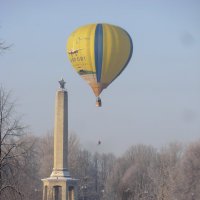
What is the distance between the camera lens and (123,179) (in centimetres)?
7881

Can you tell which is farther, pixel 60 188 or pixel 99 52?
pixel 60 188

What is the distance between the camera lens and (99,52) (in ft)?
135

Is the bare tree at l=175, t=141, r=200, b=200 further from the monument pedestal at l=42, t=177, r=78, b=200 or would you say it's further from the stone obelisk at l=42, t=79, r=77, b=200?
the stone obelisk at l=42, t=79, r=77, b=200

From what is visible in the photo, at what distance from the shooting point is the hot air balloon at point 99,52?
41031mm

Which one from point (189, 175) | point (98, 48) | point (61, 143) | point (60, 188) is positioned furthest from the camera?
point (189, 175)

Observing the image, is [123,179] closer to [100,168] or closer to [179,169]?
[179,169]

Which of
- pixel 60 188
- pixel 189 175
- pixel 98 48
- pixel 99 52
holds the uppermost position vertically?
pixel 98 48

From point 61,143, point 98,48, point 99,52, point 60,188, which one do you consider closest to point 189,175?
point 60,188

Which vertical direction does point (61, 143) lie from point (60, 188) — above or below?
above

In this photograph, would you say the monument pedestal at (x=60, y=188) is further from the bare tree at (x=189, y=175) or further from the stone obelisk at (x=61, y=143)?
the bare tree at (x=189, y=175)

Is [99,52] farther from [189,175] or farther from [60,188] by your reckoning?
[189,175]

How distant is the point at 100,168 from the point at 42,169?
3561cm

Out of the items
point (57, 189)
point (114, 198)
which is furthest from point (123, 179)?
point (57, 189)

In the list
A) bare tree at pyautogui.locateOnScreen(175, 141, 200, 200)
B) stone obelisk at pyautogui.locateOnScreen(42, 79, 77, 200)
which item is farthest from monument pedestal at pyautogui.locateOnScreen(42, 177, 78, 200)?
bare tree at pyautogui.locateOnScreen(175, 141, 200, 200)
